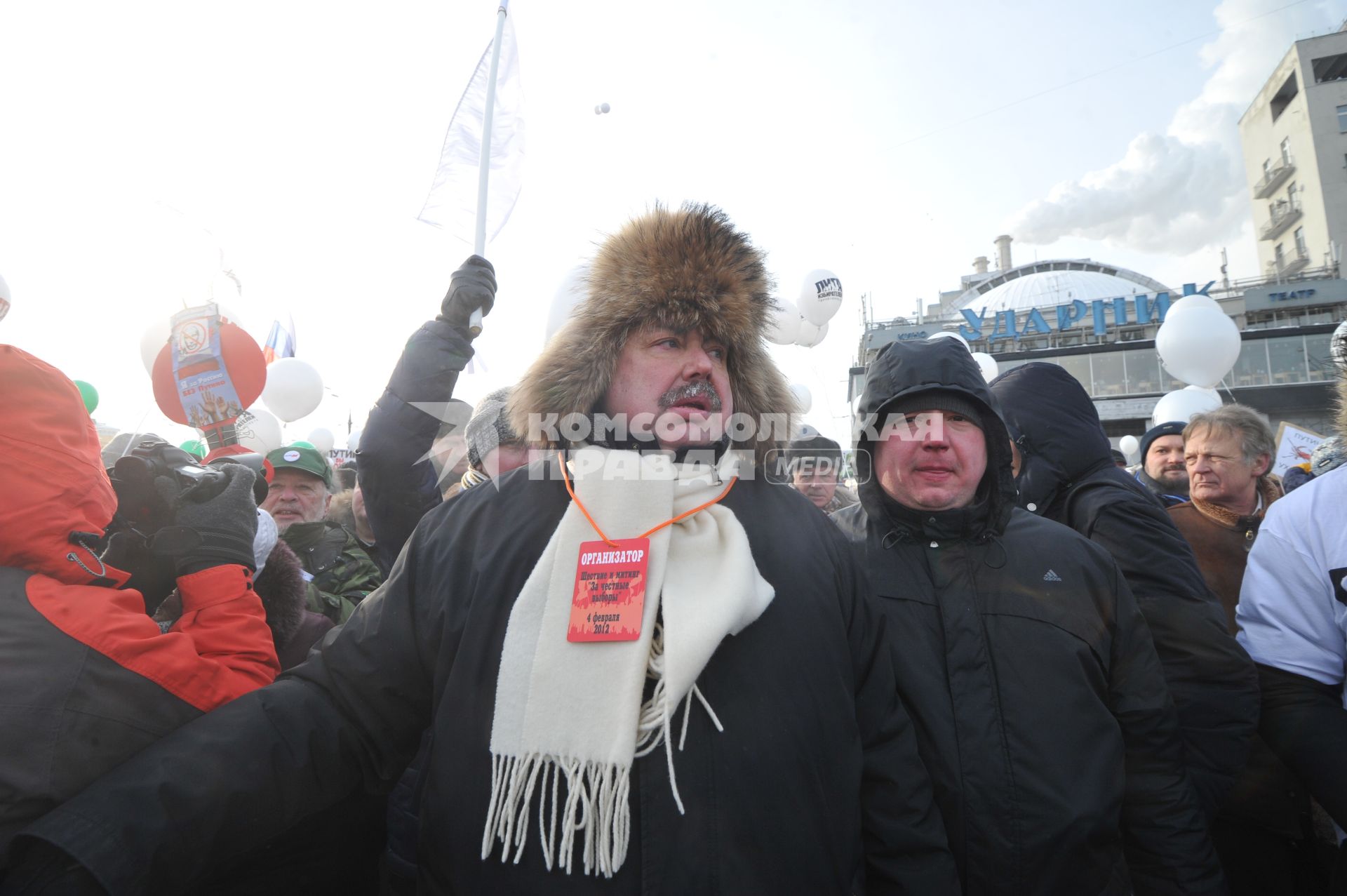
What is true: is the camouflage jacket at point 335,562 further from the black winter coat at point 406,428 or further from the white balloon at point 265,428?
the white balloon at point 265,428

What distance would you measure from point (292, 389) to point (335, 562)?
15.2 ft

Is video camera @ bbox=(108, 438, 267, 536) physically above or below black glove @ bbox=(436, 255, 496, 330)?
below

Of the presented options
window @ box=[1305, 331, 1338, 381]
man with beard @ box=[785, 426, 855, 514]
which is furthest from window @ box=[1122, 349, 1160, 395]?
man with beard @ box=[785, 426, 855, 514]

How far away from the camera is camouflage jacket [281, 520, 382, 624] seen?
9.98 ft

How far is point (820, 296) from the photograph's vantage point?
25.1 feet

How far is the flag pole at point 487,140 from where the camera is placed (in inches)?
120

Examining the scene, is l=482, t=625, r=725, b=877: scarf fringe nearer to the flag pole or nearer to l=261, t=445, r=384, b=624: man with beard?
l=261, t=445, r=384, b=624: man with beard

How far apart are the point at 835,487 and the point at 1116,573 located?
3266 mm

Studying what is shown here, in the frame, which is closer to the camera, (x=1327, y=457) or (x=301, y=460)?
Result: (x=301, y=460)

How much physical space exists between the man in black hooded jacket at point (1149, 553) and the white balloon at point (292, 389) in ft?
22.4

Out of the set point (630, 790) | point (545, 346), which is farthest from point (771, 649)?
point (545, 346)

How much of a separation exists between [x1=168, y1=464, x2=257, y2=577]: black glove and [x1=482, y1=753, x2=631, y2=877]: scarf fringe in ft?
2.50

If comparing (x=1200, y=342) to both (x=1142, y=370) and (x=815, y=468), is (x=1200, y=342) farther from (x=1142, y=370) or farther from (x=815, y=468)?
(x=1142, y=370)

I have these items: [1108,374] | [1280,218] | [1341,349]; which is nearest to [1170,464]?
[1341,349]
